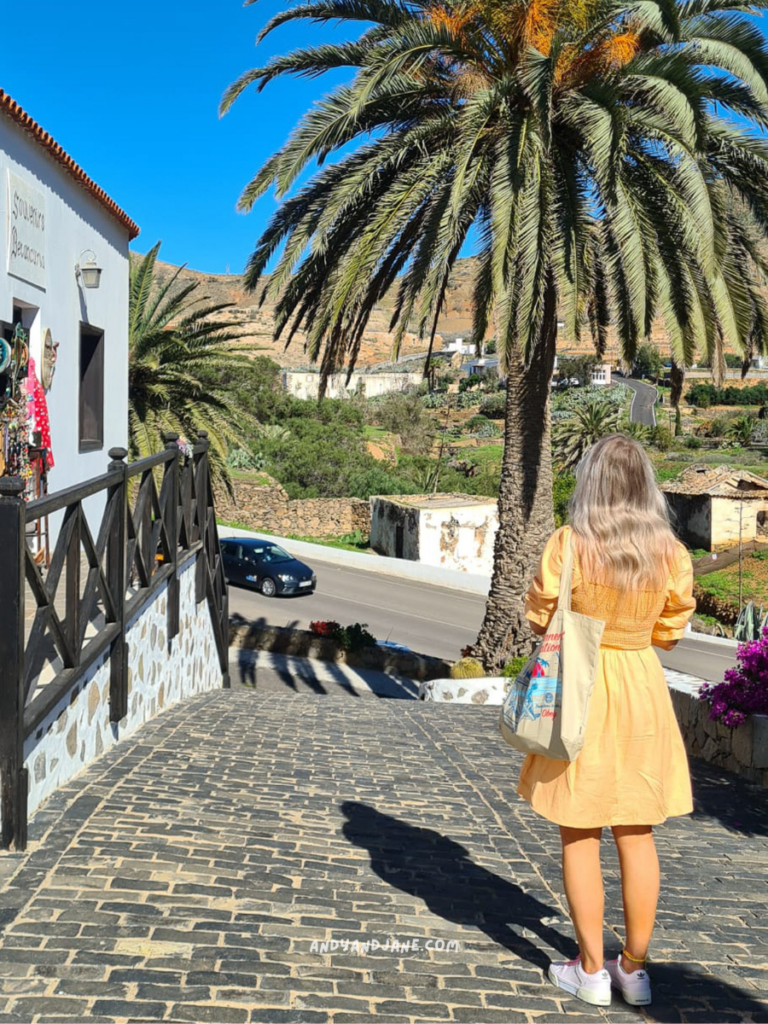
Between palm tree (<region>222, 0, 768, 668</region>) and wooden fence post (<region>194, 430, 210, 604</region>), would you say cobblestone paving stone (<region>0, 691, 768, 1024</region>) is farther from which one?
palm tree (<region>222, 0, 768, 668</region>)

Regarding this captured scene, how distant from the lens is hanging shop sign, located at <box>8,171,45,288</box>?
823 centimetres

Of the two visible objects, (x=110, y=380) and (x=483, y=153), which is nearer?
(x=483, y=153)

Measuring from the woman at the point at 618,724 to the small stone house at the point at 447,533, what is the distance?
3082 centimetres

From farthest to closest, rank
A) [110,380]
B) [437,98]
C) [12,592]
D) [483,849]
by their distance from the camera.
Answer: [110,380]
[437,98]
[483,849]
[12,592]

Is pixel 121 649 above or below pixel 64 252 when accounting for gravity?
below

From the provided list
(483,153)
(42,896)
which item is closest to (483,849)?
(42,896)

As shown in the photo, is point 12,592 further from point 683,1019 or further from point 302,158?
point 302,158

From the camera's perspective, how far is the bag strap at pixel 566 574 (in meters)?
3.02

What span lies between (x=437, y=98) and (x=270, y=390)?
151 feet

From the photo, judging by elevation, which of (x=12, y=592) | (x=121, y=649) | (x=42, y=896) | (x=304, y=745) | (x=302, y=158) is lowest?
(x=304, y=745)

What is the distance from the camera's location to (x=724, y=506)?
42562mm

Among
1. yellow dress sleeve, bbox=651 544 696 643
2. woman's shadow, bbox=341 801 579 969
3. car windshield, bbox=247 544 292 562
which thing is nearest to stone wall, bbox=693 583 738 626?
car windshield, bbox=247 544 292 562

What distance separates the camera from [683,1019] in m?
2.91

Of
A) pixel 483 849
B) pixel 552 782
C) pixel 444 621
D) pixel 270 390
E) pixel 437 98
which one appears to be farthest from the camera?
pixel 270 390
